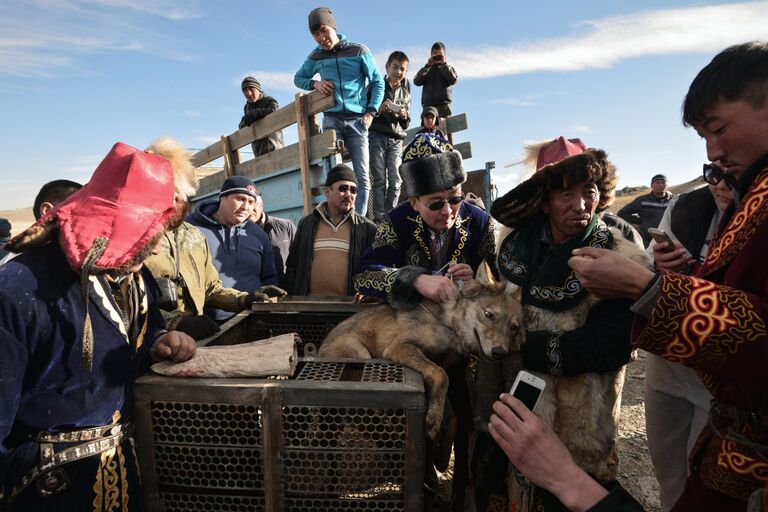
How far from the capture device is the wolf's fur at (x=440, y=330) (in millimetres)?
2439

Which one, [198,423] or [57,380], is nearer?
[57,380]

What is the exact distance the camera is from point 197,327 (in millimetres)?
2312

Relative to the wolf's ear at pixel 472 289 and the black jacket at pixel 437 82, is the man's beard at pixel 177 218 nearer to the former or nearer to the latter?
the wolf's ear at pixel 472 289

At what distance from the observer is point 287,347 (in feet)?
5.90

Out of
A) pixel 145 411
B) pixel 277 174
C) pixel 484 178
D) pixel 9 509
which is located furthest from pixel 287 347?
pixel 484 178

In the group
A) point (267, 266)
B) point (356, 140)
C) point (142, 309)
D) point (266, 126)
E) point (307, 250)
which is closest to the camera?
point (142, 309)

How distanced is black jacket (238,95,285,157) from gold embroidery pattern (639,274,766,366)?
726cm

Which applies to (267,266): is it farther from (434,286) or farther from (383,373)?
(383,373)

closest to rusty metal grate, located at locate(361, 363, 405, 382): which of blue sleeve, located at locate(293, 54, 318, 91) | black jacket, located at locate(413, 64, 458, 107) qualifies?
blue sleeve, located at locate(293, 54, 318, 91)

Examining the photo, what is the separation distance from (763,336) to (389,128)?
662 centimetres

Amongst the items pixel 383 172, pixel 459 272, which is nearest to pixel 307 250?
pixel 459 272

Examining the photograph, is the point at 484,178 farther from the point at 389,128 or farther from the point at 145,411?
the point at 145,411

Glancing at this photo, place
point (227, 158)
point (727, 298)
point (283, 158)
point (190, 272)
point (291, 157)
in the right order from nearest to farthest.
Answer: point (727, 298), point (190, 272), point (291, 157), point (283, 158), point (227, 158)

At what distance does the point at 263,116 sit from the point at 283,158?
1.23 meters
